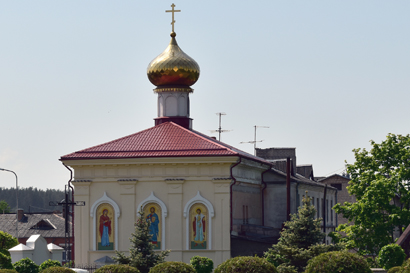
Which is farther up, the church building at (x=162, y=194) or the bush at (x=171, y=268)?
the church building at (x=162, y=194)

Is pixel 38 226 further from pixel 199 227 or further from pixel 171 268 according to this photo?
pixel 171 268

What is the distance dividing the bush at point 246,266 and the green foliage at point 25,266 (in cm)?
913

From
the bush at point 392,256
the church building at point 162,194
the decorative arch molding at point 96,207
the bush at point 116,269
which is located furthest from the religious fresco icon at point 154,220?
the bush at point 392,256

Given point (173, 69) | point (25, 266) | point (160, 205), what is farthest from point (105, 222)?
point (173, 69)

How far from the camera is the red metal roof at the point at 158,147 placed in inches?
1566

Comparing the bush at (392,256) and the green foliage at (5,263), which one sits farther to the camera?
the green foliage at (5,263)

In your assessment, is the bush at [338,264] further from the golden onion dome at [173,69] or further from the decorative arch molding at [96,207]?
the golden onion dome at [173,69]

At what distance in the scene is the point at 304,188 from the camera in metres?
50.9

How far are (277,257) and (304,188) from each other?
1618 centimetres

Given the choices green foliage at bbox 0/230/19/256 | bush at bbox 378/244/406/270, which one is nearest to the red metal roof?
green foliage at bbox 0/230/19/256

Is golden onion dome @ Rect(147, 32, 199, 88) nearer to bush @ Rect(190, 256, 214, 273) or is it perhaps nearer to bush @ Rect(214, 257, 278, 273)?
bush @ Rect(190, 256, 214, 273)

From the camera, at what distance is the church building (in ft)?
130

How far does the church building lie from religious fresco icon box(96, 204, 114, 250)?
0.15ft

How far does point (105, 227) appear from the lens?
134 ft
